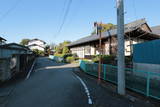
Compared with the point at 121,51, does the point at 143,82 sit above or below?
below

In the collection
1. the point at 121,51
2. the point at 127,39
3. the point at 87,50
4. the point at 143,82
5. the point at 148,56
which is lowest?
the point at 143,82

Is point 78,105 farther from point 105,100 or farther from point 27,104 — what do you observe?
point 27,104

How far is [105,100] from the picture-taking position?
4957mm

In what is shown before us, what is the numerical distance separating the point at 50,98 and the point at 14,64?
9979mm

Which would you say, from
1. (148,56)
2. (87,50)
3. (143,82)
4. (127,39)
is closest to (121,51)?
(143,82)

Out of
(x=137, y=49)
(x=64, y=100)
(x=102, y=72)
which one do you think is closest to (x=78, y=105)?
(x=64, y=100)

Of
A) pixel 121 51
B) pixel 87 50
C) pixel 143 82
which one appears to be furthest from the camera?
pixel 87 50

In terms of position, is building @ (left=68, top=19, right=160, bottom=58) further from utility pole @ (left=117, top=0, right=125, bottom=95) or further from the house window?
utility pole @ (left=117, top=0, right=125, bottom=95)

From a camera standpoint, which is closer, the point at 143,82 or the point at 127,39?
the point at 143,82

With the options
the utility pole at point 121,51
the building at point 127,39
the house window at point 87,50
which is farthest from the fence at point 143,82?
the house window at point 87,50

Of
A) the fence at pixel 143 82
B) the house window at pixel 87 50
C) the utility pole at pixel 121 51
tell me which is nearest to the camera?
the fence at pixel 143 82

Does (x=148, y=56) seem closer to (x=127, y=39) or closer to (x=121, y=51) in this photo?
(x=121, y=51)

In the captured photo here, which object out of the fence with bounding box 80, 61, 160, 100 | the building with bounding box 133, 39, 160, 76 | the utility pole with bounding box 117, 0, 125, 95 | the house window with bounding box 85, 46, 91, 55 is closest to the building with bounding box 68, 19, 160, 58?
the house window with bounding box 85, 46, 91, 55

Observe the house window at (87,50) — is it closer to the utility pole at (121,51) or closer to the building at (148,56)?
the building at (148,56)
